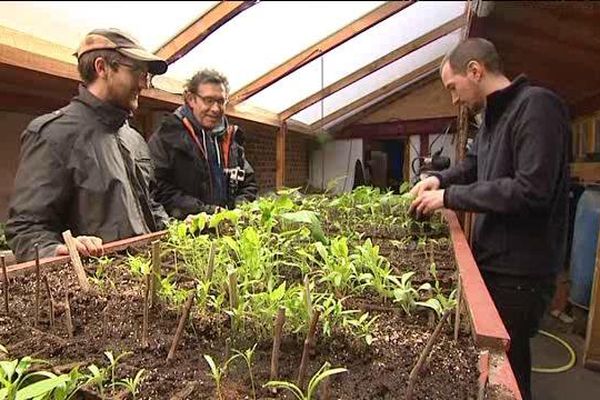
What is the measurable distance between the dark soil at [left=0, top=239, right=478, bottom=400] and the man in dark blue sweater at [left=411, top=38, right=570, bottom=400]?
0.58 metres

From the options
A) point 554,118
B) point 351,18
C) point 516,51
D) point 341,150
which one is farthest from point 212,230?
point 351,18

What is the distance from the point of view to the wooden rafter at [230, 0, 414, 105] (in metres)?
2.97

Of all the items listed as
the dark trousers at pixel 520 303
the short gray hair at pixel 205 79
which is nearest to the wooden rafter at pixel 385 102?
the short gray hair at pixel 205 79

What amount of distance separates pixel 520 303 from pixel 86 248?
127 cm

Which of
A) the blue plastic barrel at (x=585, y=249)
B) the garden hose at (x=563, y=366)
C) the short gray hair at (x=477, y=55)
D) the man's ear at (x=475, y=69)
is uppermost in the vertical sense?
the short gray hair at (x=477, y=55)

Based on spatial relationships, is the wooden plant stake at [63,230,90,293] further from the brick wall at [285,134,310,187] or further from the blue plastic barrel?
the blue plastic barrel

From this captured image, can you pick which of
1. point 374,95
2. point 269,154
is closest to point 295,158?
point 269,154

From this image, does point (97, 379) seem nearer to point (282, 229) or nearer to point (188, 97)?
point (282, 229)

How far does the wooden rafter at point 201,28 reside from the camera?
2176 millimetres

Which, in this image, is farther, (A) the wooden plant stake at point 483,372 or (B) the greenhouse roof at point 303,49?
(B) the greenhouse roof at point 303,49

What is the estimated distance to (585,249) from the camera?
280 centimetres

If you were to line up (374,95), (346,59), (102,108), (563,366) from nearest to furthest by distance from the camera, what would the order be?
(102,108) < (563,366) < (346,59) < (374,95)

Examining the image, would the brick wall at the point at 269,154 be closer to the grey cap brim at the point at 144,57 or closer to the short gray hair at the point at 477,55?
the grey cap brim at the point at 144,57

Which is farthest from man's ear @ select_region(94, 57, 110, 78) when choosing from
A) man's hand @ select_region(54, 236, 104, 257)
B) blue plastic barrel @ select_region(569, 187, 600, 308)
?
blue plastic barrel @ select_region(569, 187, 600, 308)
